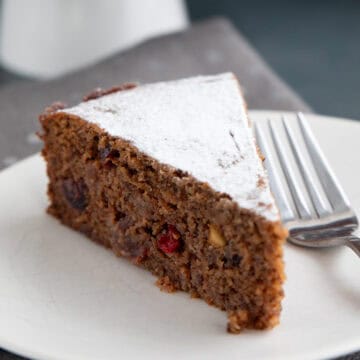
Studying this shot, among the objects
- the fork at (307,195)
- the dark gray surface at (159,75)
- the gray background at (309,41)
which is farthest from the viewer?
the gray background at (309,41)

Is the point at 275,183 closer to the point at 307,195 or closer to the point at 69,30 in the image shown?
the point at 307,195

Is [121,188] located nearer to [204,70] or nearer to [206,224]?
[206,224]

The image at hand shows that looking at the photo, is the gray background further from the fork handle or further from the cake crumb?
the cake crumb

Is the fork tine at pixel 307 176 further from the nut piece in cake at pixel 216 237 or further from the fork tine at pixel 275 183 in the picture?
the nut piece in cake at pixel 216 237

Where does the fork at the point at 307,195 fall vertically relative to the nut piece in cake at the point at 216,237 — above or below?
below

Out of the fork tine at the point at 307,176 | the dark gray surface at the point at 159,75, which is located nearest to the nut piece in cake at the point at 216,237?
the fork tine at the point at 307,176

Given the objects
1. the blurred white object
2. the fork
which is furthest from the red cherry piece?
the blurred white object

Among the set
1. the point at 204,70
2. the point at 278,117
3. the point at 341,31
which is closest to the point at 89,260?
the point at 278,117
